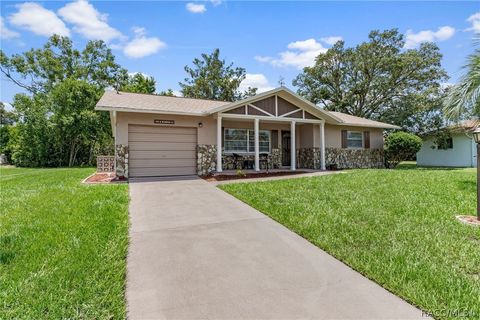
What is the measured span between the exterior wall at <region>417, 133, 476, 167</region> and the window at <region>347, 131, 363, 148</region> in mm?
8443

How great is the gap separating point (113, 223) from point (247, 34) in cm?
1034

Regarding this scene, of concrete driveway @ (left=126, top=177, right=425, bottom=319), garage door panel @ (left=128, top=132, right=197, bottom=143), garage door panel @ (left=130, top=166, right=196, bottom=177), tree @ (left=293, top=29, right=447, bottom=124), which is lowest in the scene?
concrete driveway @ (left=126, top=177, right=425, bottom=319)

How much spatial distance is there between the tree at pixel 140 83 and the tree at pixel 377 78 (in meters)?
16.6

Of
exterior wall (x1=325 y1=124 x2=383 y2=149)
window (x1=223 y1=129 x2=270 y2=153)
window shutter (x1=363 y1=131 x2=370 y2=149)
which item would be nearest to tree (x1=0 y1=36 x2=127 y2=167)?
window (x1=223 y1=129 x2=270 y2=153)

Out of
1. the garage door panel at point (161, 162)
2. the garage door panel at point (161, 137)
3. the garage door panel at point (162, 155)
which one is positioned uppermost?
the garage door panel at point (161, 137)

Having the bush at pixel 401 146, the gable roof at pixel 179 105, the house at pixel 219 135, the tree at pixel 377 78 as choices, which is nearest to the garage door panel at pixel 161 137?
the house at pixel 219 135

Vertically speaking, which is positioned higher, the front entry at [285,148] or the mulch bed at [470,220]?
the front entry at [285,148]

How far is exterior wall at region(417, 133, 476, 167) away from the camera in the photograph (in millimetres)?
19172

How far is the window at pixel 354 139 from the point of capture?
53.8ft

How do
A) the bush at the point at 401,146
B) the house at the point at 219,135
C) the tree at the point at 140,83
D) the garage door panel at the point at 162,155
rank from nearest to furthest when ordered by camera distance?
the house at the point at 219,135 → the garage door panel at the point at 162,155 → the bush at the point at 401,146 → the tree at the point at 140,83

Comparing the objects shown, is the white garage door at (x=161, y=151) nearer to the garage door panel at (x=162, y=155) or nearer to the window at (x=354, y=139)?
the garage door panel at (x=162, y=155)

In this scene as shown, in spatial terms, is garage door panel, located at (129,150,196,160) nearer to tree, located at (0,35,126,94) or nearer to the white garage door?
the white garage door

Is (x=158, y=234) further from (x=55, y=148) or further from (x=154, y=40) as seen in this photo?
(x=55, y=148)

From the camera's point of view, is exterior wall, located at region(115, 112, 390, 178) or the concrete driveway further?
exterior wall, located at region(115, 112, 390, 178)
